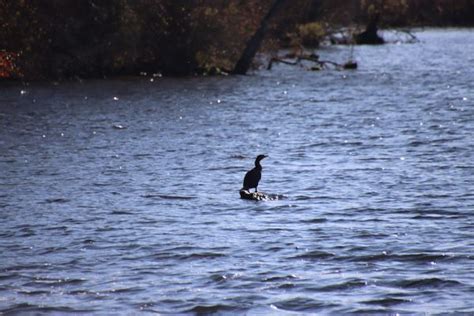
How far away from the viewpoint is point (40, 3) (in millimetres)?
48625

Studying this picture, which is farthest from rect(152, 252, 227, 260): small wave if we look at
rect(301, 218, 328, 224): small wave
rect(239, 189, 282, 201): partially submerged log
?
rect(239, 189, 282, 201): partially submerged log

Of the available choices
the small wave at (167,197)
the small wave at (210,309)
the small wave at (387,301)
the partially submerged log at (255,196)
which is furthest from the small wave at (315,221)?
the small wave at (210,309)

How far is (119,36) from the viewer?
48.1m

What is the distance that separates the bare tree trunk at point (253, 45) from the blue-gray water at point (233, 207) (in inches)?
457

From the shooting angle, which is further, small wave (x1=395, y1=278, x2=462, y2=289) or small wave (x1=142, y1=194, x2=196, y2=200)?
small wave (x1=142, y1=194, x2=196, y2=200)

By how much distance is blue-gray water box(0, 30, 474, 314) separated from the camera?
41.0ft

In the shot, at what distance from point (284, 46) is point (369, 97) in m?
34.5

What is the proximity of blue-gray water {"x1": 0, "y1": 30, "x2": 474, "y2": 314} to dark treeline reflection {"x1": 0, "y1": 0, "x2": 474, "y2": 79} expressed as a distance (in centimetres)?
834

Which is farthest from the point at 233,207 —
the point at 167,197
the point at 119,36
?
the point at 119,36

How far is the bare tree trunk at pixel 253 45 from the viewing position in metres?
51.0

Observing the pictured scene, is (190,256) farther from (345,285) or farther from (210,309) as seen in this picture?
(210,309)

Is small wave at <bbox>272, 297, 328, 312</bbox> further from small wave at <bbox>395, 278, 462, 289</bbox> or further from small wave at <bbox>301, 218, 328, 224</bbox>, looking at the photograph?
small wave at <bbox>301, 218, 328, 224</bbox>

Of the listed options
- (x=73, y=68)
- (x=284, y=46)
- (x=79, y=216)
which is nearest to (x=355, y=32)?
(x=284, y=46)

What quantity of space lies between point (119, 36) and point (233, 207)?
30806mm
